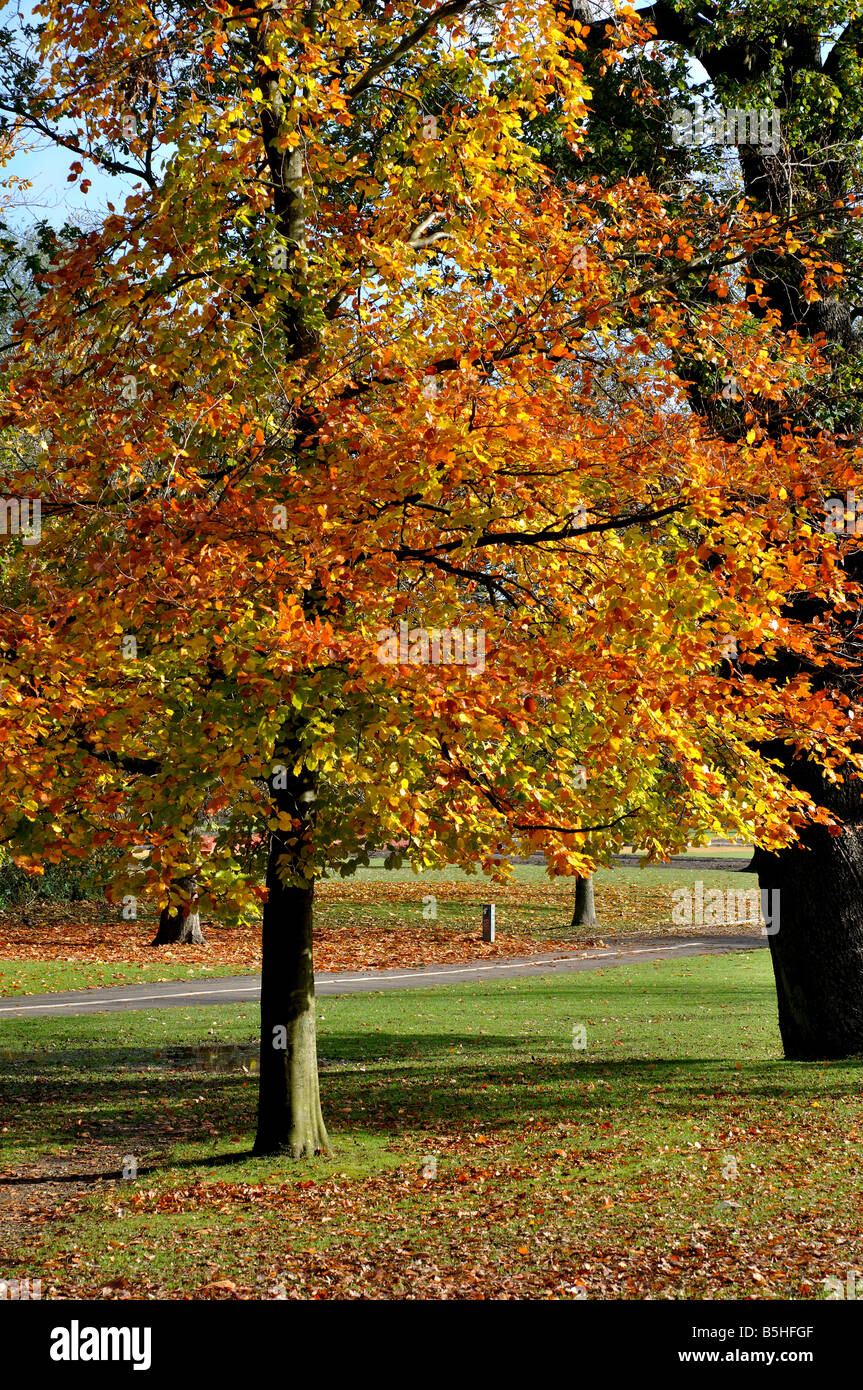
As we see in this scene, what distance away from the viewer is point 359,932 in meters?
29.5

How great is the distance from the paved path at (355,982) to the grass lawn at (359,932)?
2.97 feet

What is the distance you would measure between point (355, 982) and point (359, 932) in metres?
7.42

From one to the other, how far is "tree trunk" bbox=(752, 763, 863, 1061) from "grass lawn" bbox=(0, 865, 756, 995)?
488 centimetres

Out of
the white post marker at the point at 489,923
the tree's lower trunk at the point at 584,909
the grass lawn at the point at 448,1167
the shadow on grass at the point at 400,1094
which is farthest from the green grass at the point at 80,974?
the tree's lower trunk at the point at 584,909

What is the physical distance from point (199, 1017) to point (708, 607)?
13007 millimetres

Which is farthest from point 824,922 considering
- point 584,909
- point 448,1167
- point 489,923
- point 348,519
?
point 584,909

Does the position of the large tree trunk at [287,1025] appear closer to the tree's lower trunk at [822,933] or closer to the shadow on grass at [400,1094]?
the shadow on grass at [400,1094]

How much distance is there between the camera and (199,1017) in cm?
1764

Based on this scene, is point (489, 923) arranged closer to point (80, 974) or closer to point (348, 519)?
point (80, 974)

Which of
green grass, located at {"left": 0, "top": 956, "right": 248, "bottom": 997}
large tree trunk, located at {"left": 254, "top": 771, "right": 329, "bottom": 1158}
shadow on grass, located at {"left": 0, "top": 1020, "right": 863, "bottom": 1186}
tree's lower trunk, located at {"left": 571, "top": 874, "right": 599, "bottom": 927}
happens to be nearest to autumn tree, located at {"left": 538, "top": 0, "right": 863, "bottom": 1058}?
shadow on grass, located at {"left": 0, "top": 1020, "right": 863, "bottom": 1186}

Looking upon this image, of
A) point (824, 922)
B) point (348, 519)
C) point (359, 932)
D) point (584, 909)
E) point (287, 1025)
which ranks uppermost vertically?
point (348, 519)


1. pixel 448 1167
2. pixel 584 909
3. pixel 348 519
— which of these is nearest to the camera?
pixel 348 519

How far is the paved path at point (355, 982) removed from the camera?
1865 centimetres

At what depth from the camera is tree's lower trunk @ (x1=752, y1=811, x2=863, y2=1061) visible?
12758 mm
